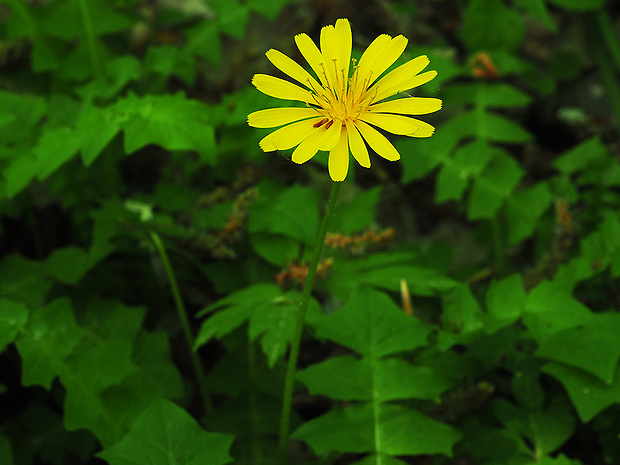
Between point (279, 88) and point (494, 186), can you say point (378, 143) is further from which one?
point (494, 186)

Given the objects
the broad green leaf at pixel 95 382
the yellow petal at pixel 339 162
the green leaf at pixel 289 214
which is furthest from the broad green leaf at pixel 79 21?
the yellow petal at pixel 339 162

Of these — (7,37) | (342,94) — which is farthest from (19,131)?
(342,94)

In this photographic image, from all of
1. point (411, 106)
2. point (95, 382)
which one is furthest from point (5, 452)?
point (411, 106)

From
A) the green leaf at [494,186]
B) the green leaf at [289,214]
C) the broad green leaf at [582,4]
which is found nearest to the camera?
the green leaf at [289,214]

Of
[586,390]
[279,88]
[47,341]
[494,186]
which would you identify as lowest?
[586,390]

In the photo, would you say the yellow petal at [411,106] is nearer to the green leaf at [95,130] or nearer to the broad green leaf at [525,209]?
the green leaf at [95,130]

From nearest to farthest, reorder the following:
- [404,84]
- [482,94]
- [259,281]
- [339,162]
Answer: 1. [339,162]
2. [404,84]
3. [259,281]
4. [482,94]

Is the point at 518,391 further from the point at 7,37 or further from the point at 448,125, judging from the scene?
the point at 7,37
